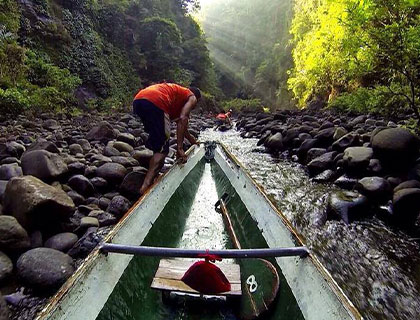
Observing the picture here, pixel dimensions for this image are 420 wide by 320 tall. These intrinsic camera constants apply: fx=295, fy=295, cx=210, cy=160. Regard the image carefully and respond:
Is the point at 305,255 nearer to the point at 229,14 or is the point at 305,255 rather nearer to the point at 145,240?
the point at 145,240

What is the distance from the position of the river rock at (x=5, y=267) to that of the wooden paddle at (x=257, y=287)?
6.75 ft

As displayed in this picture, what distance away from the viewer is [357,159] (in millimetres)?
5594

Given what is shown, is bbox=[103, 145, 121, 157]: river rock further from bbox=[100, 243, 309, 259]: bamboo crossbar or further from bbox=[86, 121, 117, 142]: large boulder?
bbox=[100, 243, 309, 259]: bamboo crossbar

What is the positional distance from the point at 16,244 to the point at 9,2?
13.9 metres

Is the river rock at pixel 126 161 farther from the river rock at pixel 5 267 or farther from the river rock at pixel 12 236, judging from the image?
the river rock at pixel 5 267

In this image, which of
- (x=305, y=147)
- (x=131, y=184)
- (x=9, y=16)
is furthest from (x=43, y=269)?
(x=9, y=16)

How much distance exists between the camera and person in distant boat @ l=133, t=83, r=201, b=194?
14.6ft

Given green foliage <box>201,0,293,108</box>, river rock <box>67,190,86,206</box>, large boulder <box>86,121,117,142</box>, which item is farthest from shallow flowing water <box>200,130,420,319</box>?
green foliage <box>201,0,293,108</box>

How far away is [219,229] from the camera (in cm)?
388

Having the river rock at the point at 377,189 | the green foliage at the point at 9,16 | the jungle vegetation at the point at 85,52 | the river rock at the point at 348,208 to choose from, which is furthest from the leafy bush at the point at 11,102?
the river rock at the point at 377,189

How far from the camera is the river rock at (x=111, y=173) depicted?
4.85m

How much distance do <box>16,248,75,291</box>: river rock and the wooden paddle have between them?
1.63 meters

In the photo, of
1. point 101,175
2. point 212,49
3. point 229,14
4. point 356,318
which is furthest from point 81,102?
point 229,14

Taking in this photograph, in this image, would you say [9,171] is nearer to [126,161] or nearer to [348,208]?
[126,161]
